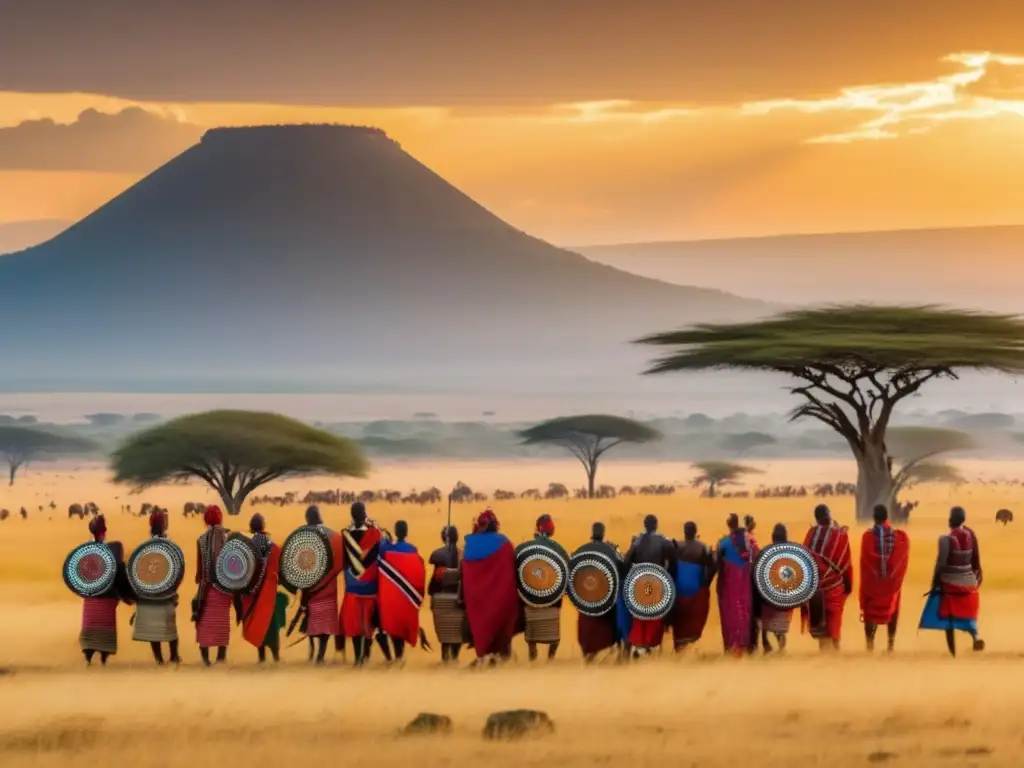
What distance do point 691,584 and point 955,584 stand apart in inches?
106

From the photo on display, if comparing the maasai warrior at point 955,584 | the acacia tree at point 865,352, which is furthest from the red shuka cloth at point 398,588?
the acacia tree at point 865,352

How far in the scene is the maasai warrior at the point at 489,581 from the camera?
22438mm

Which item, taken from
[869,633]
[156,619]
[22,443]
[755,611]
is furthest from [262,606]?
[22,443]

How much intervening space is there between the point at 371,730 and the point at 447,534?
14.2ft

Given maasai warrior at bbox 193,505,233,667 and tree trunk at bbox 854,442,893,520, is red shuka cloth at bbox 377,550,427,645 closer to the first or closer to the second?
maasai warrior at bbox 193,505,233,667

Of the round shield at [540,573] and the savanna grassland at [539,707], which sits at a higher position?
the round shield at [540,573]

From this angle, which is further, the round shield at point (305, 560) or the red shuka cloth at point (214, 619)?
the red shuka cloth at point (214, 619)

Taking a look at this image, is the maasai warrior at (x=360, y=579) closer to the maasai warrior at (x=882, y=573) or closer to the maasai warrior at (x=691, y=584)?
the maasai warrior at (x=691, y=584)

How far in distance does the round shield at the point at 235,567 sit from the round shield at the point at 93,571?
39.3 inches

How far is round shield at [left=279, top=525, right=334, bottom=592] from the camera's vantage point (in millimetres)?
22594

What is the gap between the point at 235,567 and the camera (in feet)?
74.3

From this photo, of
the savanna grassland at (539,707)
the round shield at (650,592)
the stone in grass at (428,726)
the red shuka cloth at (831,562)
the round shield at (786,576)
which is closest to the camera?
the savanna grassland at (539,707)

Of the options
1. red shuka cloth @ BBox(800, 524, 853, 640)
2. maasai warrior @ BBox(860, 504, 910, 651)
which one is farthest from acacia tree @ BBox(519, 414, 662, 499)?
red shuka cloth @ BBox(800, 524, 853, 640)

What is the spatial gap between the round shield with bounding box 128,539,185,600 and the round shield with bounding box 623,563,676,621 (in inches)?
170
